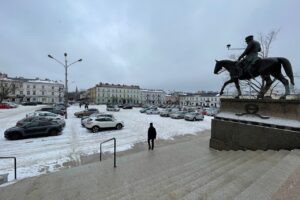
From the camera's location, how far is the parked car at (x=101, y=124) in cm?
1714

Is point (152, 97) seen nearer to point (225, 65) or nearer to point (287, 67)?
point (225, 65)

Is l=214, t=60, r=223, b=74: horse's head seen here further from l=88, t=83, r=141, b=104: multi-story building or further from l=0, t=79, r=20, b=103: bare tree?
l=88, t=83, r=141, b=104: multi-story building

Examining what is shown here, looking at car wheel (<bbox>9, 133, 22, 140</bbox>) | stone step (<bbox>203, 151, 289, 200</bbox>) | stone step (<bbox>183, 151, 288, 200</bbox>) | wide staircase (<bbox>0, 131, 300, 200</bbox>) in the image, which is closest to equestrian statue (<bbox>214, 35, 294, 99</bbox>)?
wide staircase (<bbox>0, 131, 300, 200</bbox>)

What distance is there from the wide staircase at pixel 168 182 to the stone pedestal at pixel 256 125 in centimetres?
172

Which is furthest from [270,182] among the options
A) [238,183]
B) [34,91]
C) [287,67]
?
[34,91]

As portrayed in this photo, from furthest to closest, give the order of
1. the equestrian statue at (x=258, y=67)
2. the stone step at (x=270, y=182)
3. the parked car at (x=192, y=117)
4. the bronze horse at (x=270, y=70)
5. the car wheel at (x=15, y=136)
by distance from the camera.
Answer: the parked car at (x=192, y=117), the car wheel at (x=15, y=136), the equestrian statue at (x=258, y=67), the bronze horse at (x=270, y=70), the stone step at (x=270, y=182)

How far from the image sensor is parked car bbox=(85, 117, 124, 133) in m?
17.1

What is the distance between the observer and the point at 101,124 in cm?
1775

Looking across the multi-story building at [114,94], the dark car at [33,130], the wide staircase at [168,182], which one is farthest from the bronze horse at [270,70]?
the multi-story building at [114,94]

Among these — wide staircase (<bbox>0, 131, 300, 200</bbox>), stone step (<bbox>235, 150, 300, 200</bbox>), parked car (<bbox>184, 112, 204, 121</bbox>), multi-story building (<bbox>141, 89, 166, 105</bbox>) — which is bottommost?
parked car (<bbox>184, 112, 204, 121</bbox>)

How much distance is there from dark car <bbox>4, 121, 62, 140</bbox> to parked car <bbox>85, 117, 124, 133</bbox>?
8.75 ft

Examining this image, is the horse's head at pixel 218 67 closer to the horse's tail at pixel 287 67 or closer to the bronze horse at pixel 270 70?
the bronze horse at pixel 270 70

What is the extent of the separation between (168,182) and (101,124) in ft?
46.2

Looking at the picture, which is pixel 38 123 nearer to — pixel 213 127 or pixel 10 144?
pixel 10 144
